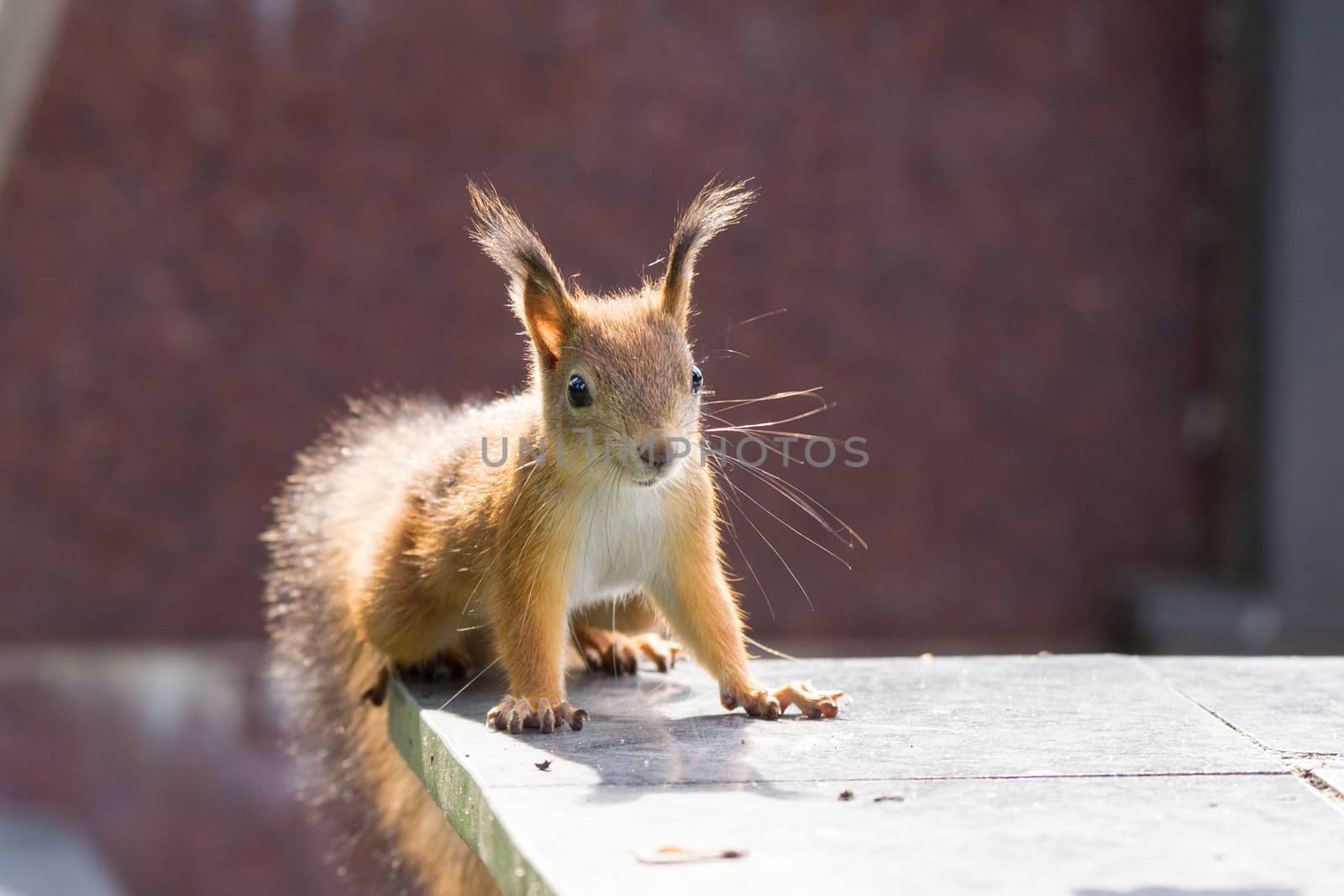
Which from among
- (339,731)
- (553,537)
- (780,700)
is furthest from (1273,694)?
(339,731)

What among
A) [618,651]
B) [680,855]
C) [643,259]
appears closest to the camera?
[680,855]

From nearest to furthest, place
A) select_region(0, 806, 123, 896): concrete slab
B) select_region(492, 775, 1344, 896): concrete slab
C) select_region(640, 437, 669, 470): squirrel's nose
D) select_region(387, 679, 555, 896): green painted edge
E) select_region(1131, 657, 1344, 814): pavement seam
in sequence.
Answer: select_region(492, 775, 1344, 896): concrete slab < select_region(387, 679, 555, 896): green painted edge < select_region(1131, 657, 1344, 814): pavement seam < select_region(640, 437, 669, 470): squirrel's nose < select_region(0, 806, 123, 896): concrete slab

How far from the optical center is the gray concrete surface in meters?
1.94

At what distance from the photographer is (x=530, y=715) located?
279cm

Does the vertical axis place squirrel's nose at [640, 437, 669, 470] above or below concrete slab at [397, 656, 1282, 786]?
above

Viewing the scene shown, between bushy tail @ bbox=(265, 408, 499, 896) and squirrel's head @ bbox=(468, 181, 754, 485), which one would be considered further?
bushy tail @ bbox=(265, 408, 499, 896)

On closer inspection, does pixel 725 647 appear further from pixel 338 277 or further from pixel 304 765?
pixel 338 277

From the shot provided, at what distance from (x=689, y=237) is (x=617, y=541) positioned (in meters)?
0.62

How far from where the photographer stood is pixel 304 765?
3.81 m

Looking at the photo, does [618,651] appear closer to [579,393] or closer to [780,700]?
[780,700]

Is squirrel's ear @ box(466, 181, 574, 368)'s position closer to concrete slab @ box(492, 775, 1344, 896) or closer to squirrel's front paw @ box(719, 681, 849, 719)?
squirrel's front paw @ box(719, 681, 849, 719)

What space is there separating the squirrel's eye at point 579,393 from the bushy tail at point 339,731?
3.33ft

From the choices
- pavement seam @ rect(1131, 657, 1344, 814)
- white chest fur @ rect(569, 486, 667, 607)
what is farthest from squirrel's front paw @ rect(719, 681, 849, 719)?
pavement seam @ rect(1131, 657, 1344, 814)

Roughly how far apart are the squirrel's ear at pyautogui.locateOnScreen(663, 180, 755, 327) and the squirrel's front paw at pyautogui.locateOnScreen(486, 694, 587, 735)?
81 centimetres
